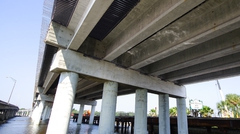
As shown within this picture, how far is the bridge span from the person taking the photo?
263 inches

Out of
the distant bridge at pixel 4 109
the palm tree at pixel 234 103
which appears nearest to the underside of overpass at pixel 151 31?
the distant bridge at pixel 4 109

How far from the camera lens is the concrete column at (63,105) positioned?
8.80m

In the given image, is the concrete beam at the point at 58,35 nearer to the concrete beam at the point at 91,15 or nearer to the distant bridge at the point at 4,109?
the concrete beam at the point at 91,15

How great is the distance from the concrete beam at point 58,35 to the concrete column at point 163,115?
12.2 m

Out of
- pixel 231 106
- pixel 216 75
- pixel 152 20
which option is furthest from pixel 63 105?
pixel 231 106

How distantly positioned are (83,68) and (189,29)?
756cm

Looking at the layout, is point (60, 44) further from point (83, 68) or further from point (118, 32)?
point (118, 32)

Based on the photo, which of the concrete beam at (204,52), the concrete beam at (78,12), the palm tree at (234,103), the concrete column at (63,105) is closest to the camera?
the concrete beam at (78,12)

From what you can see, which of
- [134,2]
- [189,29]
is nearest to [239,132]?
[189,29]

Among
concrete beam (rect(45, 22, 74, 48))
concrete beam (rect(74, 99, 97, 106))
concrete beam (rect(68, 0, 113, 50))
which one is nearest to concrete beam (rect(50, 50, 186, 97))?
concrete beam (rect(45, 22, 74, 48))

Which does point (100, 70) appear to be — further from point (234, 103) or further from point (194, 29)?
point (234, 103)

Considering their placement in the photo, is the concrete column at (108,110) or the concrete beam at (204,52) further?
the concrete column at (108,110)

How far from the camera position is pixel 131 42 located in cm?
903

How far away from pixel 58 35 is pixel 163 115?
1330 cm
